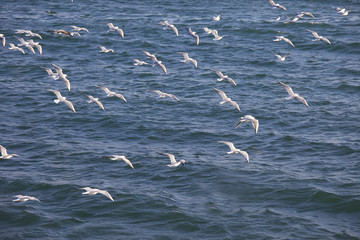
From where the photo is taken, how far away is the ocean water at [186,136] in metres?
25.9

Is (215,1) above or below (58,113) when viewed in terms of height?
above

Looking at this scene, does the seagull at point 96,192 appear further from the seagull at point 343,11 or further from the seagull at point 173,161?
the seagull at point 343,11

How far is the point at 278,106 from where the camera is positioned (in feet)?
126

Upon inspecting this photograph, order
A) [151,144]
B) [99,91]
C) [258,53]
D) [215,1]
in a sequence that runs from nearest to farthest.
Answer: [151,144] → [99,91] → [258,53] → [215,1]

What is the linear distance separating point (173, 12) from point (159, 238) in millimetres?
40355

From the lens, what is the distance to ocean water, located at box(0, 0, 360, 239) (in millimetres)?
25875

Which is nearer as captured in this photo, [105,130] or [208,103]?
[105,130]

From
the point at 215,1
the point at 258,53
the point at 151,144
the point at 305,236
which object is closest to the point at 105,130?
the point at 151,144

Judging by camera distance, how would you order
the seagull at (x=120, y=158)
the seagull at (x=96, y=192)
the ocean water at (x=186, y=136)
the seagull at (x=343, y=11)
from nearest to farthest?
the ocean water at (x=186, y=136)
the seagull at (x=96, y=192)
the seagull at (x=120, y=158)
the seagull at (x=343, y=11)

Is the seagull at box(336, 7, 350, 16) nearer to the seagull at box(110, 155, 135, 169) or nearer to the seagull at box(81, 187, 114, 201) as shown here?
the seagull at box(110, 155, 135, 169)

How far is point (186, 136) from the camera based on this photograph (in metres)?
34.2

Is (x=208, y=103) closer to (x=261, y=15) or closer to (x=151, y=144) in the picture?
(x=151, y=144)

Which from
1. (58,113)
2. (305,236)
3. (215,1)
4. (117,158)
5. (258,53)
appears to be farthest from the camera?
(215,1)

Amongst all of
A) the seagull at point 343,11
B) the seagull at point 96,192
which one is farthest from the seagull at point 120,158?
the seagull at point 343,11
